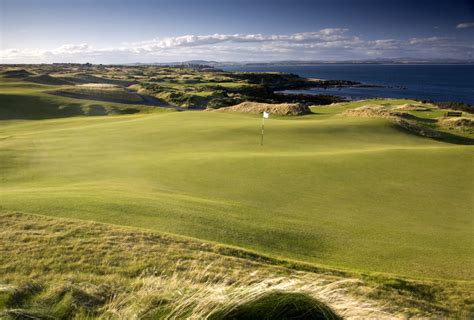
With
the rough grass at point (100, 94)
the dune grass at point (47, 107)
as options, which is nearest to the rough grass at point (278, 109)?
the dune grass at point (47, 107)

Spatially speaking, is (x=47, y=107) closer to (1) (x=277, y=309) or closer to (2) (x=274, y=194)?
(2) (x=274, y=194)

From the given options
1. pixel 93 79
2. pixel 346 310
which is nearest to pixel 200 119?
pixel 346 310

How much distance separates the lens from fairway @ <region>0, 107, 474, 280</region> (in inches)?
351

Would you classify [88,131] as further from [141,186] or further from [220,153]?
[141,186]

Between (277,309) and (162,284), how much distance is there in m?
2.25

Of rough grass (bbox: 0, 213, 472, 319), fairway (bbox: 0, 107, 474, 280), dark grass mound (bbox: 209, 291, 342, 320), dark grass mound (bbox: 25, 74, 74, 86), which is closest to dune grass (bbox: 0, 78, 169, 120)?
dark grass mound (bbox: 25, 74, 74, 86)

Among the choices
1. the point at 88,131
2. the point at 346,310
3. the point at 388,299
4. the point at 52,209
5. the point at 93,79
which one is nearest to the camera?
the point at 346,310

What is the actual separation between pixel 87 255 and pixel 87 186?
21.9 feet

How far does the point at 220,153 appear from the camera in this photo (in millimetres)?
19047

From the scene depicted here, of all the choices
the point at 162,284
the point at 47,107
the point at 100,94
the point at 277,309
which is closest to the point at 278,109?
the point at 47,107

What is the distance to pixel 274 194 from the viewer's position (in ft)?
41.1

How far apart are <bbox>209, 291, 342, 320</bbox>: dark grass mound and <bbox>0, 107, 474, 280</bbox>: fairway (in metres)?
4.32

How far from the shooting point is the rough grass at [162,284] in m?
3.89

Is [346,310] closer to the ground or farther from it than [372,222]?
farther from it
